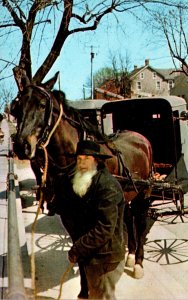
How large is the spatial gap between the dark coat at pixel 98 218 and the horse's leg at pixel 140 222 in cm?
239

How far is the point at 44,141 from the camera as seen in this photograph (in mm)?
4133

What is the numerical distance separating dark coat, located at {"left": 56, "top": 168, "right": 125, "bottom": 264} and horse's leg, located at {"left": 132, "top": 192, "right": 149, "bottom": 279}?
239 cm

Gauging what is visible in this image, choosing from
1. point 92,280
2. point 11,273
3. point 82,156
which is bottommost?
point 92,280

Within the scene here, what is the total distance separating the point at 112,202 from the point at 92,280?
29.1 inches

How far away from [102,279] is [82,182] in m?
0.82

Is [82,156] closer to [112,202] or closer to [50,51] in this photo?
[112,202]

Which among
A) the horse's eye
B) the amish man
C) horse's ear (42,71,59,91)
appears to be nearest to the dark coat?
the amish man

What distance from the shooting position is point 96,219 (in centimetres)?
333

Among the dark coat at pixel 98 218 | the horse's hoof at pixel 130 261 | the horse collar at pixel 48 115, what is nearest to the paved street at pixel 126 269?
the horse's hoof at pixel 130 261

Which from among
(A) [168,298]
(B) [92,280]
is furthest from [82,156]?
(A) [168,298]

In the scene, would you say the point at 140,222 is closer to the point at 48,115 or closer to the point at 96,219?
the point at 48,115

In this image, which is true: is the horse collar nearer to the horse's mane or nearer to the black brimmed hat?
the horse's mane

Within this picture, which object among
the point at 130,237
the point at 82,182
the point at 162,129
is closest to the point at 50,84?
the point at 82,182

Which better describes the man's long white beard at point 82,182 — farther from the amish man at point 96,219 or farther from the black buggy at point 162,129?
the black buggy at point 162,129
